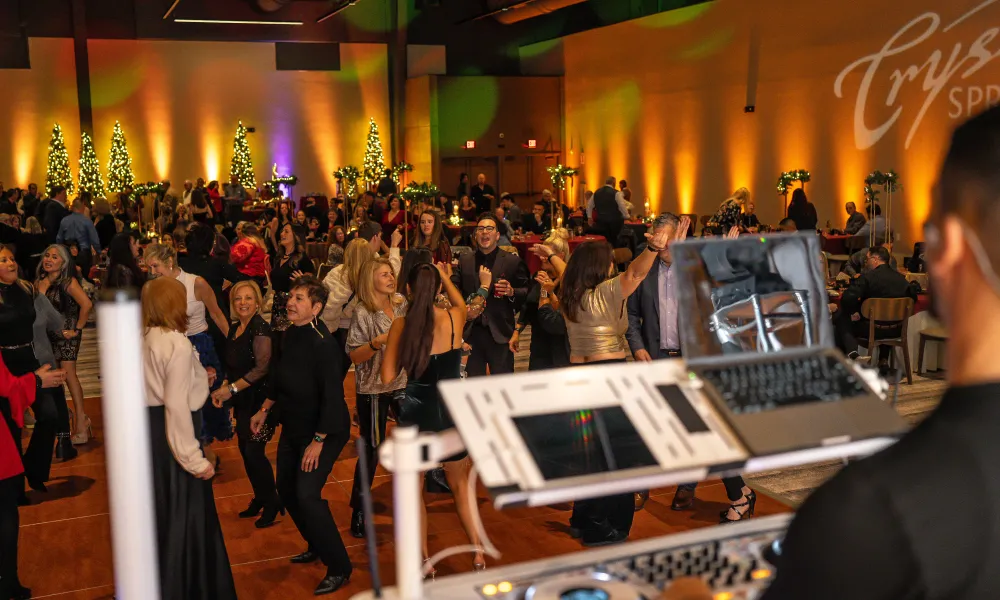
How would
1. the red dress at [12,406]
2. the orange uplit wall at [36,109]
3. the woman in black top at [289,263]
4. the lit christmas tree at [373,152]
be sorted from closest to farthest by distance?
1. the red dress at [12,406]
2. the woman in black top at [289,263]
3. the orange uplit wall at [36,109]
4. the lit christmas tree at [373,152]

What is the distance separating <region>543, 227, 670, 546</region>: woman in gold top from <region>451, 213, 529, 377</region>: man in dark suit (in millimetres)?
1076

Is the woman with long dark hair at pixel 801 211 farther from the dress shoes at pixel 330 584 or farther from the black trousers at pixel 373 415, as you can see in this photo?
the dress shoes at pixel 330 584

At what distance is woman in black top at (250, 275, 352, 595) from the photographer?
3943mm

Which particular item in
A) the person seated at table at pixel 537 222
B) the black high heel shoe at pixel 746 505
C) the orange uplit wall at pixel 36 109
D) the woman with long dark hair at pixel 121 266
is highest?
the orange uplit wall at pixel 36 109

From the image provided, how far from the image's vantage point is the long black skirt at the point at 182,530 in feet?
11.5

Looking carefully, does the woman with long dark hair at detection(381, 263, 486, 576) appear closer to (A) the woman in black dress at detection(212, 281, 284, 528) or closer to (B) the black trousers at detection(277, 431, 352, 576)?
(B) the black trousers at detection(277, 431, 352, 576)

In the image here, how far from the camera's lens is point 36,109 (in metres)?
18.8

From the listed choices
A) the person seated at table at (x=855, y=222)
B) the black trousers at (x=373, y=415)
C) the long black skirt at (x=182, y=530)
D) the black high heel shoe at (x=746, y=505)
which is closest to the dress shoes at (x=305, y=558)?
the black trousers at (x=373, y=415)

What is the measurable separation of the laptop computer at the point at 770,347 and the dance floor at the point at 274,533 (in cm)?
280

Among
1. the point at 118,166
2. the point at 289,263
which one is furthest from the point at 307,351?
the point at 118,166

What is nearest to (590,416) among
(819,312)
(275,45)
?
(819,312)

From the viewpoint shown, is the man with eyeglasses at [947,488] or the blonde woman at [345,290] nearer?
the man with eyeglasses at [947,488]

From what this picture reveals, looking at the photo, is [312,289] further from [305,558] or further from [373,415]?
[305,558]

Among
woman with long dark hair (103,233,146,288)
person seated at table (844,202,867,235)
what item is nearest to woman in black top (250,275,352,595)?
woman with long dark hair (103,233,146,288)
